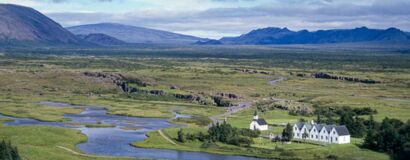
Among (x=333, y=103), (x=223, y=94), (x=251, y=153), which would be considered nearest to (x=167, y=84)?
(x=223, y=94)

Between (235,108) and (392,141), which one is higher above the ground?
(392,141)

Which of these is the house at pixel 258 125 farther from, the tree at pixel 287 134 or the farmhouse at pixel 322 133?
the tree at pixel 287 134

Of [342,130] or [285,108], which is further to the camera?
[285,108]

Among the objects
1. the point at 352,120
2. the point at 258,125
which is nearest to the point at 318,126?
the point at 352,120

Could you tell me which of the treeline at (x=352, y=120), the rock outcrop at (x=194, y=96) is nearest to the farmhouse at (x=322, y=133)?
the treeline at (x=352, y=120)

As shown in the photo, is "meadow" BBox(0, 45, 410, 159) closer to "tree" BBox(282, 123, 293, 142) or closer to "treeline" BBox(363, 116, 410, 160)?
"treeline" BBox(363, 116, 410, 160)

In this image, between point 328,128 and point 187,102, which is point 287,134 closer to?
point 328,128
